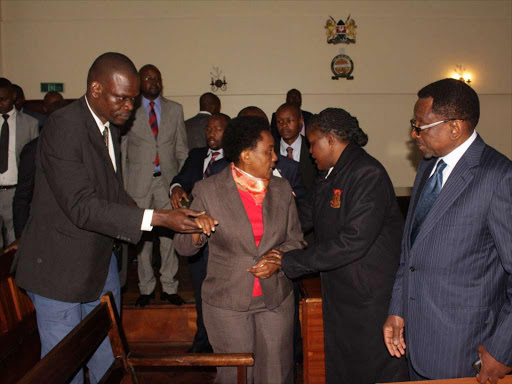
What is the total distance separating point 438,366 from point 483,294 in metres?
0.34

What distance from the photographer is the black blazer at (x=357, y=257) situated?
2.28 meters

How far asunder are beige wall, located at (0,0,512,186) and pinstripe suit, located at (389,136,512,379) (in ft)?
25.2

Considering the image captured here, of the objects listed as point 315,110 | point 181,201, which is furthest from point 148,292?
point 315,110

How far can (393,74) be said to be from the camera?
938 centimetres

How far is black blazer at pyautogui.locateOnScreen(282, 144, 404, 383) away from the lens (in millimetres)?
2277

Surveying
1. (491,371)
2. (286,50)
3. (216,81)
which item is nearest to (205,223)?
(491,371)

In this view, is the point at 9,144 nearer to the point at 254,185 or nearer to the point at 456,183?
the point at 254,185

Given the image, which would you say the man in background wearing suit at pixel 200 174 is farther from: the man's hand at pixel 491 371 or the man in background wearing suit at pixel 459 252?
the man's hand at pixel 491 371

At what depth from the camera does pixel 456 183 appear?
175cm

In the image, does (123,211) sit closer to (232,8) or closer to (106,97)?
(106,97)

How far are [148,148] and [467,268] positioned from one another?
3106 millimetres

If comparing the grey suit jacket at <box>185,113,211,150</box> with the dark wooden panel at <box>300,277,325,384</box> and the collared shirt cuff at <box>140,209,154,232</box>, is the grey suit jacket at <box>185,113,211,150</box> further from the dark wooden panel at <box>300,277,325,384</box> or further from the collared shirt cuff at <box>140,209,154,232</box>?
the collared shirt cuff at <box>140,209,154,232</box>

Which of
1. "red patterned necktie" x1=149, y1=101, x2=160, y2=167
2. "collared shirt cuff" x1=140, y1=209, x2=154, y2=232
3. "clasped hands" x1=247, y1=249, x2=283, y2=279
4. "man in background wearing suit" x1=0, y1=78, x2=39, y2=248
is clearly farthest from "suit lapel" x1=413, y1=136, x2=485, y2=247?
"man in background wearing suit" x1=0, y1=78, x2=39, y2=248

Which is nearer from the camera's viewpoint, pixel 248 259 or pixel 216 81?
pixel 248 259
